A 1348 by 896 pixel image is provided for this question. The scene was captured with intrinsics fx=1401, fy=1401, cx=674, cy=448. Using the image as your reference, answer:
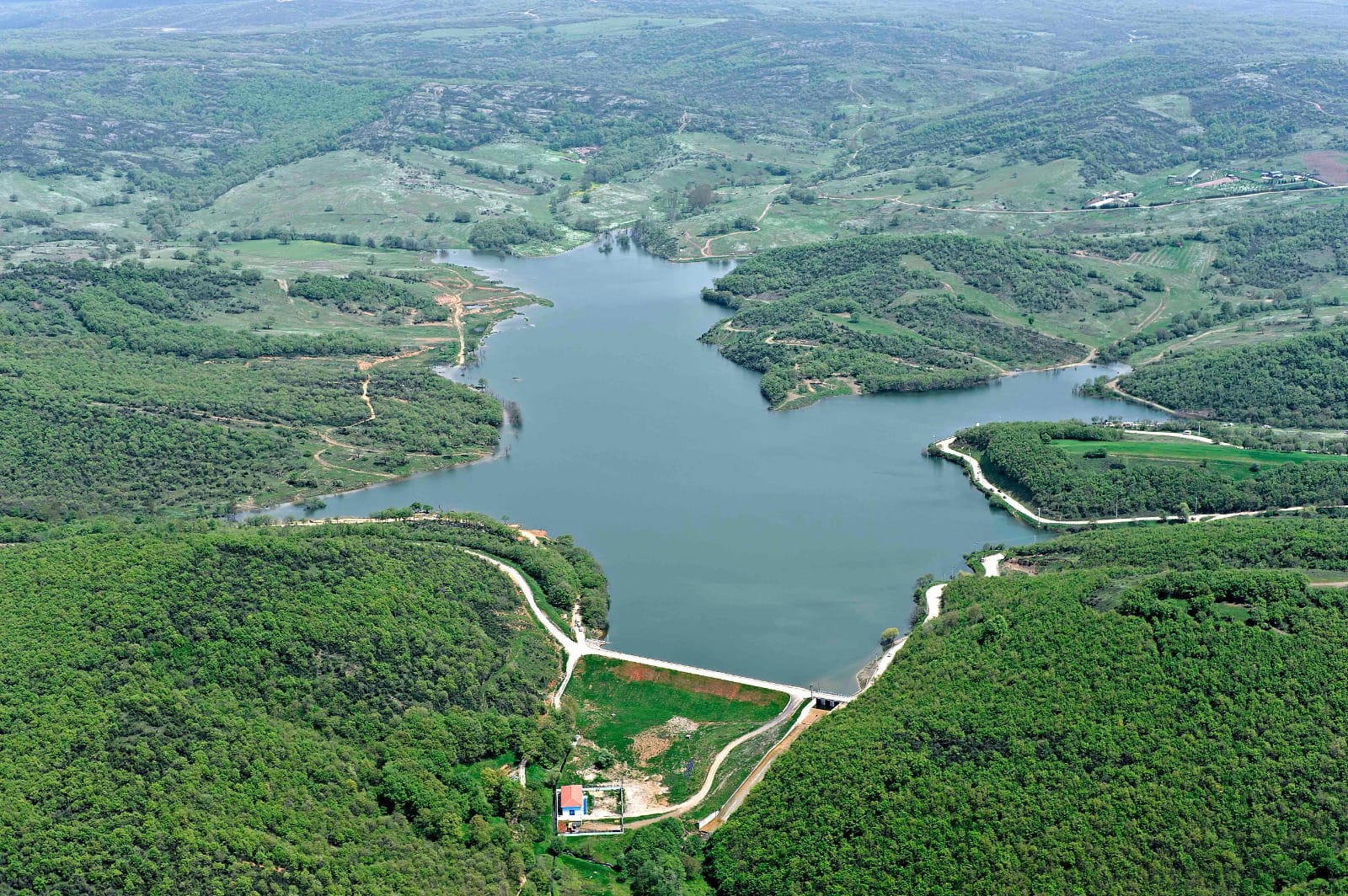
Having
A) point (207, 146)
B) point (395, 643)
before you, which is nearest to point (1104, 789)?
point (395, 643)

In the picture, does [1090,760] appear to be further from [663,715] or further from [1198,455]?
[1198,455]

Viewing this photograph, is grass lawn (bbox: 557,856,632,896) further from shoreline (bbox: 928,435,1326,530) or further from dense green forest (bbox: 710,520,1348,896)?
shoreline (bbox: 928,435,1326,530)

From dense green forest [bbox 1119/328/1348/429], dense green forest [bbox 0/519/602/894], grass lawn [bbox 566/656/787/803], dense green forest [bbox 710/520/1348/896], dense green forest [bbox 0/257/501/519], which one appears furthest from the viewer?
dense green forest [bbox 1119/328/1348/429]

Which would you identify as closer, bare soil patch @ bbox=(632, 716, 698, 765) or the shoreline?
bare soil patch @ bbox=(632, 716, 698, 765)

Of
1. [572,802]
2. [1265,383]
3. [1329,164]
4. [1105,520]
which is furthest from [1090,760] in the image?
[1329,164]

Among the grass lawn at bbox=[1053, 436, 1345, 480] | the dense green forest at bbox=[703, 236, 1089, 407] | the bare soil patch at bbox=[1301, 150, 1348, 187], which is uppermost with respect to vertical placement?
the bare soil patch at bbox=[1301, 150, 1348, 187]

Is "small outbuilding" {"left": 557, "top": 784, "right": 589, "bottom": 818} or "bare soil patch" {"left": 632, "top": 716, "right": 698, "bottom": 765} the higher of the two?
"small outbuilding" {"left": 557, "top": 784, "right": 589, "bottom": 818}

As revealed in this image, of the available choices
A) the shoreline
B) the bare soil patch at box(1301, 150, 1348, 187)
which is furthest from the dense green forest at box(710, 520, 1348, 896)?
the bare soil patch at box(1301, 150, 1348, 187)

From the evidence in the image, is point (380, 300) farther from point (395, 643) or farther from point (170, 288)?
point (395, 643)
